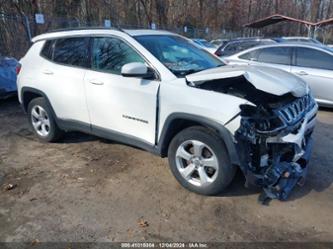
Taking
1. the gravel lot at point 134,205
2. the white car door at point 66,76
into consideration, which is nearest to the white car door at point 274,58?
the gravel lot at point 134,205

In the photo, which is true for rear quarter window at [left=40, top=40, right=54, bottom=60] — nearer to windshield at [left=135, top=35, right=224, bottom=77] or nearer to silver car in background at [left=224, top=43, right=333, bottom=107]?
windshield at [left=135, top=35, right=224, bottom=77]

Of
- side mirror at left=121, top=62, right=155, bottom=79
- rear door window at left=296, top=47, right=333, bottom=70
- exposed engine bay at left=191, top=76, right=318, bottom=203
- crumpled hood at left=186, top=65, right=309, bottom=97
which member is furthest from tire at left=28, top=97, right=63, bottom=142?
rear door window at left=296, top=47, right=333, bottom=70

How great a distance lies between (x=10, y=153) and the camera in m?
5.21

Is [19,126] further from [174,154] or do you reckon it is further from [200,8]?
[200,8]

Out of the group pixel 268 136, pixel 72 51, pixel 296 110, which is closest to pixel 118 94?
pixel 72 51

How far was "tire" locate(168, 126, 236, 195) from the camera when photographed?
11.6 feet

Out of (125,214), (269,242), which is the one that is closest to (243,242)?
(269,242)

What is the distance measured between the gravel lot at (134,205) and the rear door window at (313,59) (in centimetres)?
305

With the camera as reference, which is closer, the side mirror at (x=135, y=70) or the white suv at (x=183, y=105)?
the white suv at (x=183, y=105)

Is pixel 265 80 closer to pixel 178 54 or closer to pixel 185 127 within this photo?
pixel 185 127

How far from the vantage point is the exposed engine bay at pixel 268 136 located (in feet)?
10.8

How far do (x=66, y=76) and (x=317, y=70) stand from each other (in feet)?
17.5

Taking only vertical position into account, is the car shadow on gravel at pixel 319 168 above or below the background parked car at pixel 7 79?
below

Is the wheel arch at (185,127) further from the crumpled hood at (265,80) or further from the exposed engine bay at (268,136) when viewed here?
the crumpled hood at (265,80)
